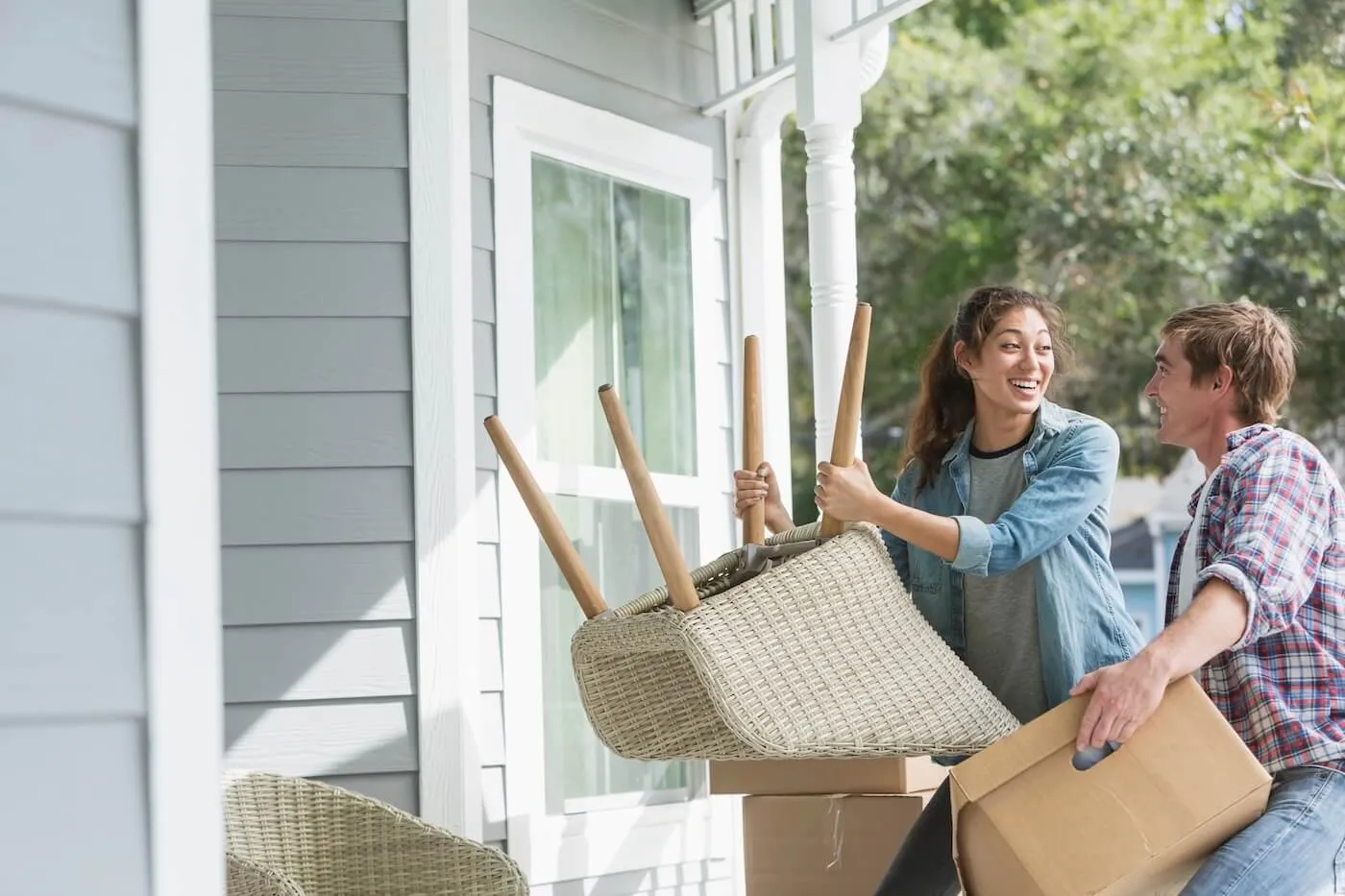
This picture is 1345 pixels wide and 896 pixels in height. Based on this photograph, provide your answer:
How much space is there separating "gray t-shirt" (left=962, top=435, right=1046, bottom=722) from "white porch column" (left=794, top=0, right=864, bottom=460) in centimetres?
101

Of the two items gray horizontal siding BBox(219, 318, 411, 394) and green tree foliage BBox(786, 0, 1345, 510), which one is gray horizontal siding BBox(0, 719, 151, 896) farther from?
green tree foliage BBox(786, 0, 1345, 510)

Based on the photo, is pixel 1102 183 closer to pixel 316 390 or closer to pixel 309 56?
pixel 309 56

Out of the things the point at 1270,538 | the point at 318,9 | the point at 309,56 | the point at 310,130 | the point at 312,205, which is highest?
the point at 318,9

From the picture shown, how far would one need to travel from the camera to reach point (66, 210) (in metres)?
1.30

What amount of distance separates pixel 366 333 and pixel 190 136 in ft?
5.68

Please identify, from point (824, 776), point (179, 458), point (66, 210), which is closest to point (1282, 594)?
point (824, 776)

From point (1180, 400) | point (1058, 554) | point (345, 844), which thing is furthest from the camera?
point (345, 844)

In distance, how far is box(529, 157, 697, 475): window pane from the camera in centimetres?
359

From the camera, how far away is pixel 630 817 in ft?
11.8

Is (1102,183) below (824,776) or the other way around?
the other way around

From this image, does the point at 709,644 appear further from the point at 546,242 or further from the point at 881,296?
the point at 881,296

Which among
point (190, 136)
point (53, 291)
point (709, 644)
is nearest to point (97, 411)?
point (53, 291)

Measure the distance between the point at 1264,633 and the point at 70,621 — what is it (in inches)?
58.6

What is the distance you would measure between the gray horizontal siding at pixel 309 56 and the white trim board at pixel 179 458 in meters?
1.79
